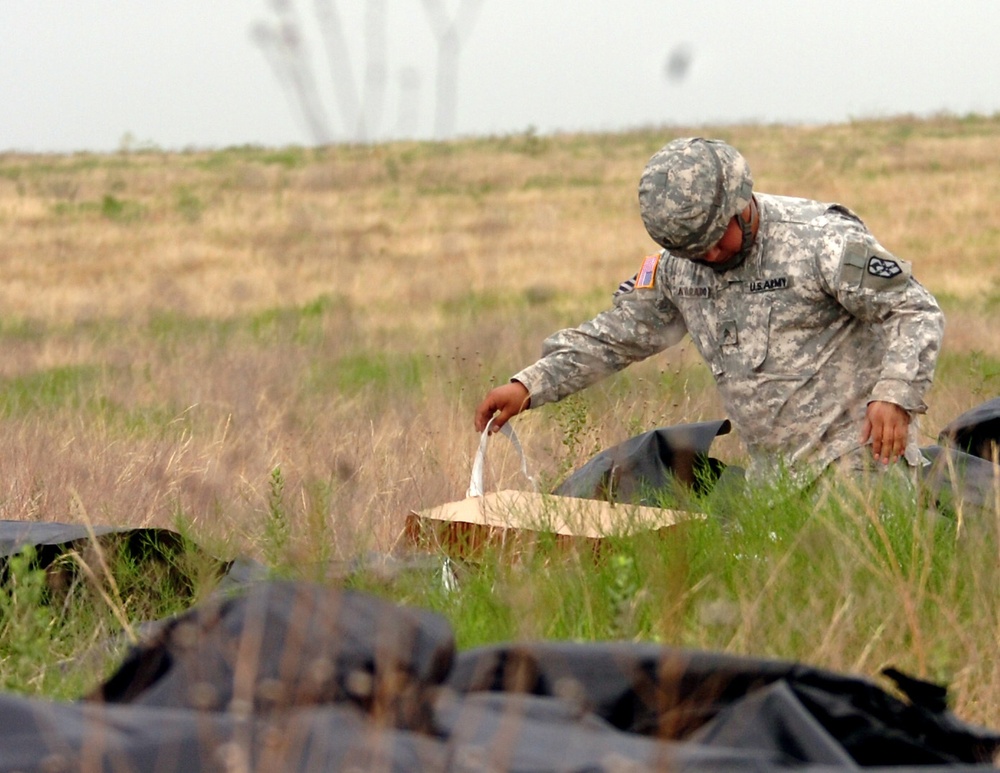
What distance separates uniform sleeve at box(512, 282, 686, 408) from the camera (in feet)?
15.3

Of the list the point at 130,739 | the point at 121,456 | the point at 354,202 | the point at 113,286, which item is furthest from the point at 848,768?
the point at 354,202

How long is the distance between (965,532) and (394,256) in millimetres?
18030

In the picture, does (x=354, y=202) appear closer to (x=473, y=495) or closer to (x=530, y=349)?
(x=530, y=349)

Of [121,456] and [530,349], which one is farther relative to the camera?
[530,349]

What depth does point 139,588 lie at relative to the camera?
390 centimetres

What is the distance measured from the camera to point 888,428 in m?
4.01

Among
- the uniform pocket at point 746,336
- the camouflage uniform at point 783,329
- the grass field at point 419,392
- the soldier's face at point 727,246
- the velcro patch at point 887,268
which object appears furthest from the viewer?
the uniform pocket at point 746,336

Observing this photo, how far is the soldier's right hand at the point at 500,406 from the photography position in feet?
14.6

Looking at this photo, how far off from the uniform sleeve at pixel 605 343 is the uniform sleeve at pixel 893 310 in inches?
25.9

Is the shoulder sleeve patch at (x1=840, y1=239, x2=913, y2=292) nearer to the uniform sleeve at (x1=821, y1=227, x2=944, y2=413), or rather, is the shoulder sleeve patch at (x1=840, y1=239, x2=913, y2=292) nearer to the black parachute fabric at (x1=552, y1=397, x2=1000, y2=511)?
the uniform sleeve at (x1=821, y1=227, x2=944, y2=413)

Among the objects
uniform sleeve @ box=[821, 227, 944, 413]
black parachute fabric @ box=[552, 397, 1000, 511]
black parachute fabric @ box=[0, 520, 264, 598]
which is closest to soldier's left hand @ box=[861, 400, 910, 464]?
uniform sleeve @ box=[821, 227, 944, 413]

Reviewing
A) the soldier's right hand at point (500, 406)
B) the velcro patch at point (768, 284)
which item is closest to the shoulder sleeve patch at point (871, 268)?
the velcro patch at point (768, 284)

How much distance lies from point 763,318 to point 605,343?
53 cm

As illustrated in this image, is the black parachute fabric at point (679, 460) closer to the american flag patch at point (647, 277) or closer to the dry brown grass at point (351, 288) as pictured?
the dry brown grass at point (351, 288)
